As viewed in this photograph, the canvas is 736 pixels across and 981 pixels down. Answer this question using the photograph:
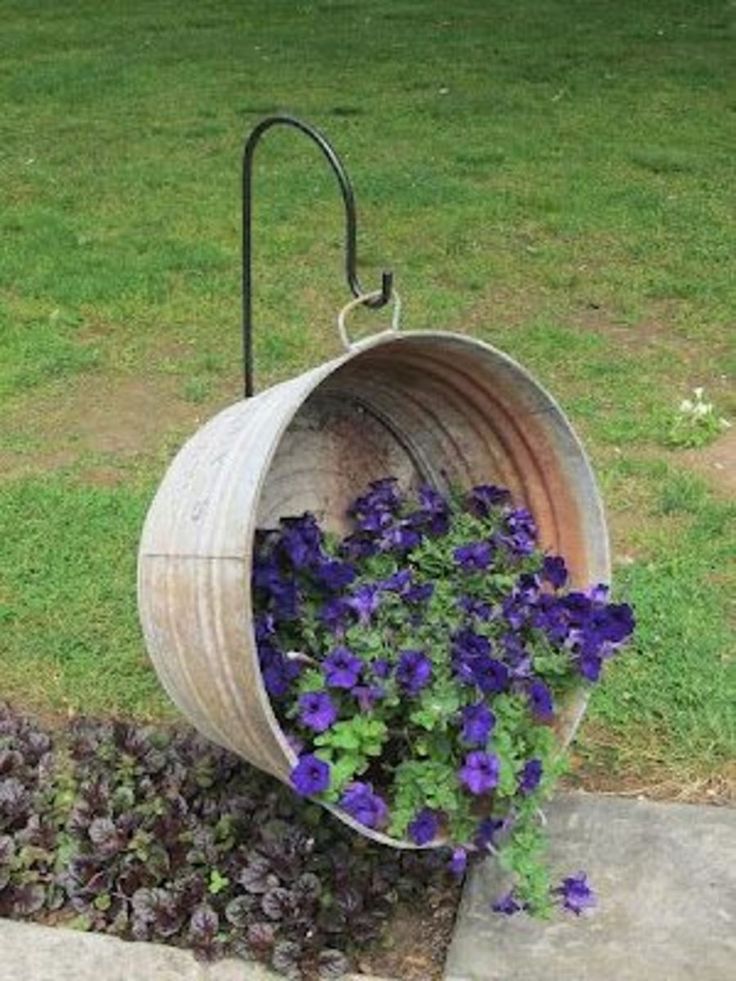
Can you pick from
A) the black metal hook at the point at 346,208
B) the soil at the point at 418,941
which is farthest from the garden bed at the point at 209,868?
the black metal hook at the point at 346,208

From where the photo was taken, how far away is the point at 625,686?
12.6ft

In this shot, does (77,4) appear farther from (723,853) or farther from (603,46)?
(723,853)

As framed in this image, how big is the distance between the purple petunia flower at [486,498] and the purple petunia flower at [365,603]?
16.1 inches

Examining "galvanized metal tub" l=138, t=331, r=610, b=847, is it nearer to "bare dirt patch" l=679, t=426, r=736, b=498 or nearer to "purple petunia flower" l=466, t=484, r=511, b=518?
"purple petunia flower" l=466, t=484, r=511, b=518

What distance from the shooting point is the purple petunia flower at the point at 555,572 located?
3.16 metres

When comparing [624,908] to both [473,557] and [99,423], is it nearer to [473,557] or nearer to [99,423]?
[473,557]

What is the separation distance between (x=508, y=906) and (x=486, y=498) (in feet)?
2.76

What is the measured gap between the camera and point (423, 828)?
2787 mm

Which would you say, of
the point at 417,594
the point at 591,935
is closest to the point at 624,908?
the point at 591,935

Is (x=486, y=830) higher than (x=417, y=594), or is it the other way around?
(x=417, y=594)

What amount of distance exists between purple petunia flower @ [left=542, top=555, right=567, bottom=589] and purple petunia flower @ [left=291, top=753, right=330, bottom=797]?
694 millimetres

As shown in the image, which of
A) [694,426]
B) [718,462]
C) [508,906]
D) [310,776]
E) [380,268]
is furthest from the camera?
[380,268]

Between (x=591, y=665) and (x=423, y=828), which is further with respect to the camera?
(x=591, y=665)

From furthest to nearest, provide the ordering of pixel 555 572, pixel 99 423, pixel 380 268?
pixel 380 268 < pixel 99 423 < pixel 555 572
